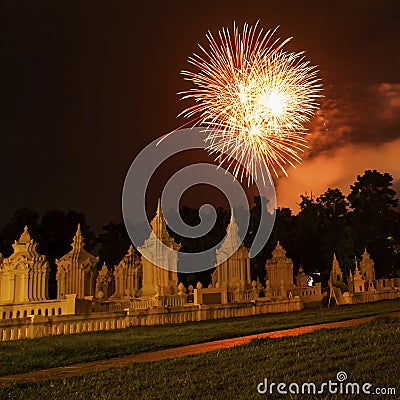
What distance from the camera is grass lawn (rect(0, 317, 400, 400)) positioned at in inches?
319

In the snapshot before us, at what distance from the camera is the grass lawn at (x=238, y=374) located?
8094 millimetres

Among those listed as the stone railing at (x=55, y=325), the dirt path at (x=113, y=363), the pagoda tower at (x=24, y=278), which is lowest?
the dirt path at (x=113, y=363)

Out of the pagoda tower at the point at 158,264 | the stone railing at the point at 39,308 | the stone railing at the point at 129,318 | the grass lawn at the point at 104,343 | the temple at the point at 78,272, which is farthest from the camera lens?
the pagoda tower at the point at 158,264

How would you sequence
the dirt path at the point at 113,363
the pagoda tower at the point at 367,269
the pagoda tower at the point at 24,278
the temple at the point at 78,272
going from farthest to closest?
1. the pagoda tower at the point at 367,269
2. the temple at the point at 78,272
3. the pagoda tower at the point at 24,278
4. the dirt path at the point at 113,363

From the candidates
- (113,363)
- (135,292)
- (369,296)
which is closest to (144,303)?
(135,292)

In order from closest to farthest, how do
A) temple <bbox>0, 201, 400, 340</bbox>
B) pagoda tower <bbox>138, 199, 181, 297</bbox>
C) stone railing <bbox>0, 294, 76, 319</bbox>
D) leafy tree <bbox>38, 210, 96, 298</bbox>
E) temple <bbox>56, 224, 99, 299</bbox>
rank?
1. temple <bbox>0, 201, 400, 340</bbox>
2. stone railing <bbox>0, 294, 76, 319</bbox>
3. temple <bbox>56, 224, 99, 299</bbox>
4. pagoda tower <bbox>138, 199, 181, 297</bbox>
5. leafy tree <bbox>38, 210, 96, 298</bbox>

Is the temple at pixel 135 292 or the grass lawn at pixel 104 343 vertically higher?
the temple at pixel 135 292

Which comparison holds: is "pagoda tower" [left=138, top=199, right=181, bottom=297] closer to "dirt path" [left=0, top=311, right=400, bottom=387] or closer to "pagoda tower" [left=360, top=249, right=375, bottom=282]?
"dirt path" [left=0, top=311, right=400, bottom=387]

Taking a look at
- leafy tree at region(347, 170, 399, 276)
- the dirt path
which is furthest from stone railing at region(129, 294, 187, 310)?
leafy tree at region(347, 170, 399, 276)

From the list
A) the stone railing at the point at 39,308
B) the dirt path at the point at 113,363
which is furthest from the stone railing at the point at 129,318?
the dirt path at the point at 113,363

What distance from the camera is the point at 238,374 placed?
9227 millimetres

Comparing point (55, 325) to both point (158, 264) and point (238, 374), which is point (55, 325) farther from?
point (158, 264)

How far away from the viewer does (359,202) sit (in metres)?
57.2

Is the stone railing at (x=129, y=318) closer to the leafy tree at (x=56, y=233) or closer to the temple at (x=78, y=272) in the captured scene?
the temple at (x=78, y=272)
